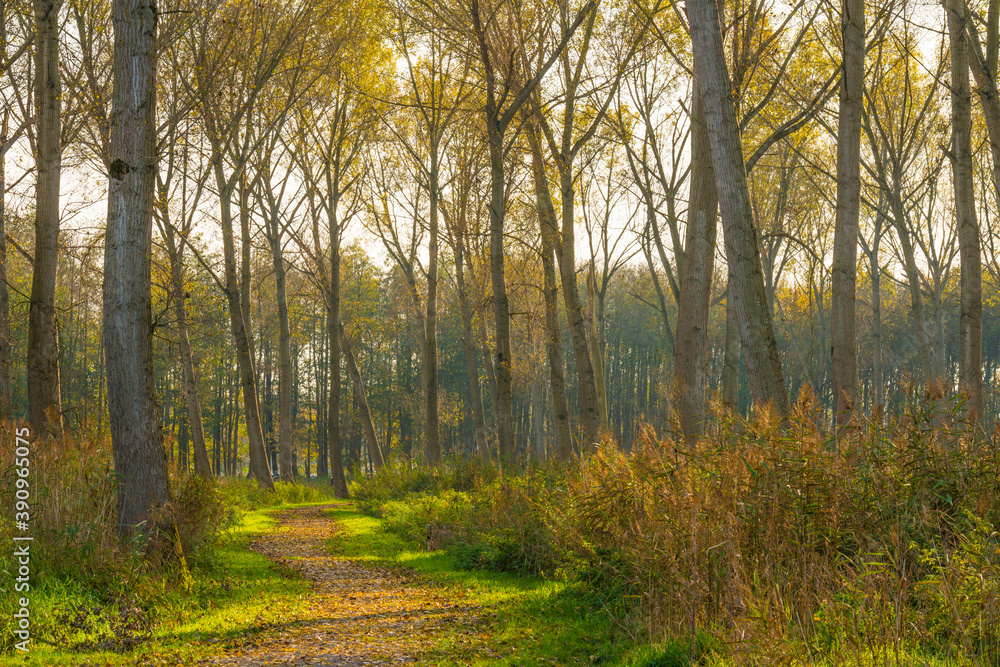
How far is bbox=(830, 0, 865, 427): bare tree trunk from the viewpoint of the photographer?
28.9 feet

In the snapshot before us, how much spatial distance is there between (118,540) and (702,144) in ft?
29.8

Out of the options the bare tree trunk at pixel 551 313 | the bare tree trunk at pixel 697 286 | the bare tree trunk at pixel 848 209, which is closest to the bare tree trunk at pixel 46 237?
the bare tree trunk at pixel 551 313

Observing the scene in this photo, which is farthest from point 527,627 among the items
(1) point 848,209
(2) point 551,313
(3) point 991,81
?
(2) point 551,313

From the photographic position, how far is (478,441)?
72.6ft

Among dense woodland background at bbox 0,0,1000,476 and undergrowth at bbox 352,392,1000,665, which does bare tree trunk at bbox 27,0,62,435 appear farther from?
undergrowth at bbox 352,392,1000,665

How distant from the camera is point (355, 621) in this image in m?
5.80

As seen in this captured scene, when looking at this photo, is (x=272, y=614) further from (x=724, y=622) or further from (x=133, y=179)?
(x=133, y=179)

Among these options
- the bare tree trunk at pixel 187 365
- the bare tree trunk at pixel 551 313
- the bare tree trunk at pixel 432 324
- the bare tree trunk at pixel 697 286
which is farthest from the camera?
the bare tree trunk at pixel 432 324

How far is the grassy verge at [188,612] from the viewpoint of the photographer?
440 cm

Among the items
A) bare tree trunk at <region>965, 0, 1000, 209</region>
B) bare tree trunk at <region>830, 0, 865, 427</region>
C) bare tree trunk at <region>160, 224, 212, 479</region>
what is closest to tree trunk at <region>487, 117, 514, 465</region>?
bare tree trunk at <region>830, 0, 865, 427</region>

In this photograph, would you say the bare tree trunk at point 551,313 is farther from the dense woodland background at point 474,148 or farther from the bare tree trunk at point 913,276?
the bare tree trunk at point 913,276

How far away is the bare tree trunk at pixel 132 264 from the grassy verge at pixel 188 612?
42.2 inches

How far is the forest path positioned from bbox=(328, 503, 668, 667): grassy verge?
0.19 meters

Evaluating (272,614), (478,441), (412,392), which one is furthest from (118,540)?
(412,392)
